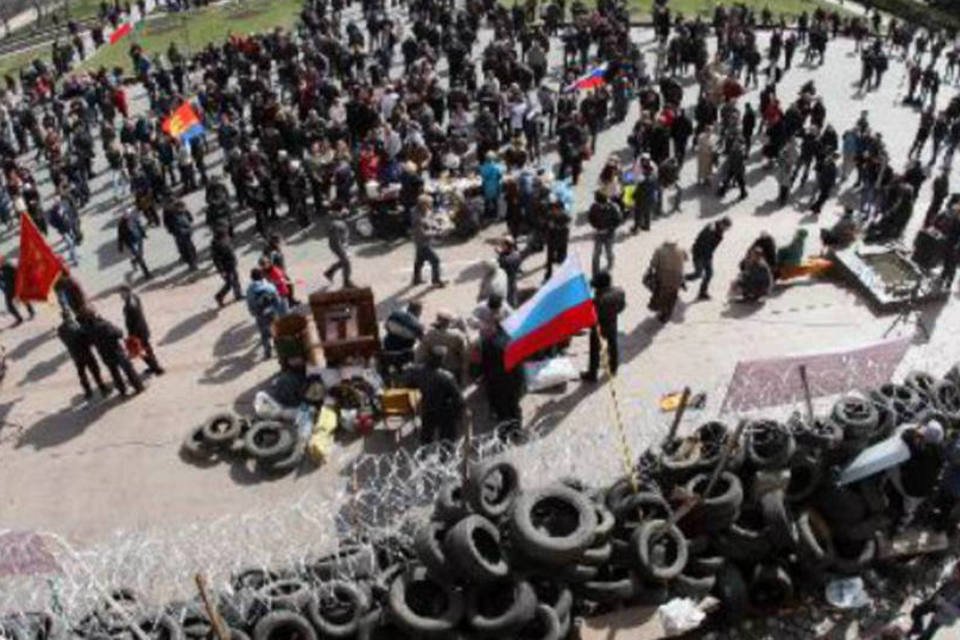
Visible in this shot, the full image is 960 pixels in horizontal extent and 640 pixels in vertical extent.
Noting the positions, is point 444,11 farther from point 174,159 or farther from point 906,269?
point 906,269

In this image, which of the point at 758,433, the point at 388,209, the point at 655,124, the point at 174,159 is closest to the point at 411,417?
the point at 758,433

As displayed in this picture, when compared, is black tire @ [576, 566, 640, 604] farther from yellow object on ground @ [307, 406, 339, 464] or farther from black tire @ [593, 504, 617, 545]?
yellow object on ground @ [307, 406, 339, 464]

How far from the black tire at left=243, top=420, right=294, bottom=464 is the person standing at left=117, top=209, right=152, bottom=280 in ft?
23.1

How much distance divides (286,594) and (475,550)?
2146mm

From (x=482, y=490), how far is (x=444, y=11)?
25.3 meters

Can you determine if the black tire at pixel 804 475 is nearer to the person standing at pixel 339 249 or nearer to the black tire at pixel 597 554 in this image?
the black tire at pixel 597 554

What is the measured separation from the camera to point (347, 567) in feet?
32.5

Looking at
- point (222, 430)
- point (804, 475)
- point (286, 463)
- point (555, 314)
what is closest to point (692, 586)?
point (804, 475)

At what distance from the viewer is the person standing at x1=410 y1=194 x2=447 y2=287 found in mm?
16750

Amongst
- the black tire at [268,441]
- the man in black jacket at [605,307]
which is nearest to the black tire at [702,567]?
the man in black jacket at [605,307]

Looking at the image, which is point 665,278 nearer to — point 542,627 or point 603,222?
point 603,222

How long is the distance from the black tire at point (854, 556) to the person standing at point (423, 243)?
889 centimetres

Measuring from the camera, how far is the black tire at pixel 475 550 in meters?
8.88

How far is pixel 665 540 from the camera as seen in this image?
10.0 meters
